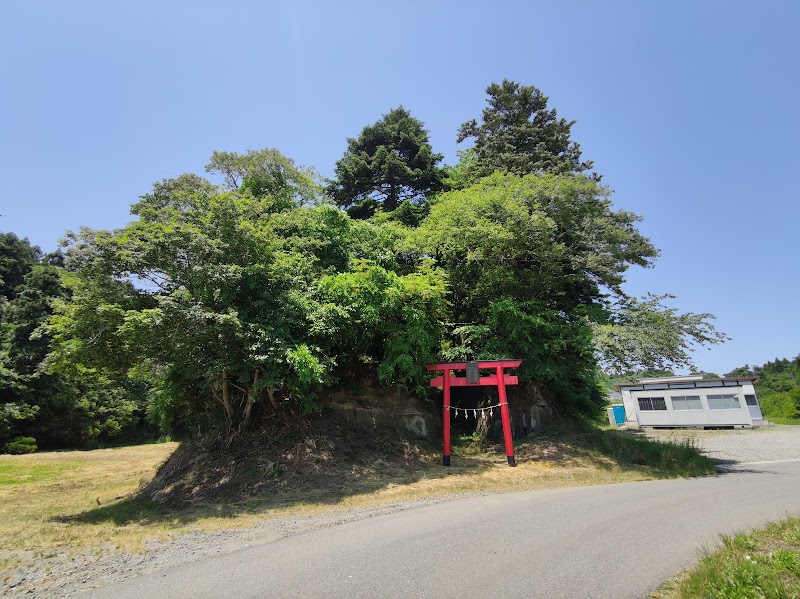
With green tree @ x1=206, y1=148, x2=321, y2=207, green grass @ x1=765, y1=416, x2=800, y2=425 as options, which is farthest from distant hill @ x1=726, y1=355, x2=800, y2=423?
green tree @ x1=206, y1=148, x2=321, y2=207

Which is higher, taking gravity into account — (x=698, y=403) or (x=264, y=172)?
(x=264, y=172)

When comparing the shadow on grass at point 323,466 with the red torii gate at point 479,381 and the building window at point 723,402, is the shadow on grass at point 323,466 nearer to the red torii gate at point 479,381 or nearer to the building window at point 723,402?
the red torii gate at point 479,381

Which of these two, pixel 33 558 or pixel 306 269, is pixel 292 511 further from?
pixel 306 269

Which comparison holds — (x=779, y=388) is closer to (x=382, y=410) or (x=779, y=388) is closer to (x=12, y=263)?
(x=382, y=410)

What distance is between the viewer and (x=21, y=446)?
24406 millimetres

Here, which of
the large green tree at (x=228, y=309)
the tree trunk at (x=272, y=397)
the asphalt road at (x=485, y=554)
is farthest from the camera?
the tree trunk at (x=272, y=397)

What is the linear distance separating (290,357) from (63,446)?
29.3 metres

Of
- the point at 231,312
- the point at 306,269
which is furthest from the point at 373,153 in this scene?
the point at 231,312

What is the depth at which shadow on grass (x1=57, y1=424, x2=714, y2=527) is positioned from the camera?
1021 centimetres

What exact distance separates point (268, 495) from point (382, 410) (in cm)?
630

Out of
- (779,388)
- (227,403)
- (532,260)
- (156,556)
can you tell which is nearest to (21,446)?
(227,403)

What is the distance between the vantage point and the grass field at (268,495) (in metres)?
7.79

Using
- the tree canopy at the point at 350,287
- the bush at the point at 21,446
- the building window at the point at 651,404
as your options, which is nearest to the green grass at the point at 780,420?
the building window at the point at 651,404

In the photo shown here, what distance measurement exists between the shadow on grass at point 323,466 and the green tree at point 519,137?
13.5 metres
